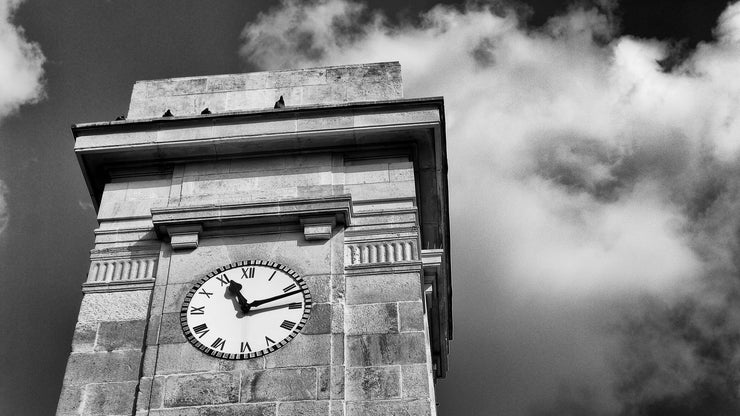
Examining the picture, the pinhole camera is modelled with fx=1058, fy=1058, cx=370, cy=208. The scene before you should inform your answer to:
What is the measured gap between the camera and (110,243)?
758 inches

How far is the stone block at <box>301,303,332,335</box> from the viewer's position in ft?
56.7

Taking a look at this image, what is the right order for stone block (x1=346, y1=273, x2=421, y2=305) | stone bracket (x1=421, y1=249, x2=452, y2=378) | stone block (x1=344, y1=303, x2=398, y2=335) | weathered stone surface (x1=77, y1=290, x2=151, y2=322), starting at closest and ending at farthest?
stone block (x1=344, y1=303, x2=398, y2=335)
stone block (x1=346, y1=273, x2=421, y2=305)
weathered stone surface (x1=77, y1=290, x2=151, y2=322)
stone bracket (x1=421, y1=249, x2=452, y2=378)

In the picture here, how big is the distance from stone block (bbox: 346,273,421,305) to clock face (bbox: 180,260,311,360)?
79cm

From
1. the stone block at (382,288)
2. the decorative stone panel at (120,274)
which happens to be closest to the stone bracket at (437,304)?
the stone block at (382,288)

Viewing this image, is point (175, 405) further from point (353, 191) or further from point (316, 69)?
point (316, 69)

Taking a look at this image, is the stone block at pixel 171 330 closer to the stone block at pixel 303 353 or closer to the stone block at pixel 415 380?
the stone block at pixel 303 353

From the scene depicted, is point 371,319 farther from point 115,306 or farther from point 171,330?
point 115,306

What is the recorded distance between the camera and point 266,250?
61.3ft

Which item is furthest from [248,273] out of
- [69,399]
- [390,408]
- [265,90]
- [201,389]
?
[265,90]

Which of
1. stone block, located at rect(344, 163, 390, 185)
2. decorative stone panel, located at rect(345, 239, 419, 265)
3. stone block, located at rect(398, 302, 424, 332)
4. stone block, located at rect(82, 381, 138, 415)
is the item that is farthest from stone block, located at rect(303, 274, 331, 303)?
stone block, located at rect(82, 381, 138, 415)

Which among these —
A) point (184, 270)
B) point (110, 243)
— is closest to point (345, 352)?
point (184, 270)

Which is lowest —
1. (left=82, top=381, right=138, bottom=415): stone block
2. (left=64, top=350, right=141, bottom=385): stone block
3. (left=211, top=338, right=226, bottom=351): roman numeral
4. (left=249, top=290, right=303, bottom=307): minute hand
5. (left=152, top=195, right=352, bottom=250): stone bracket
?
(left=82, top=381, right=138, bottom=415): stone block

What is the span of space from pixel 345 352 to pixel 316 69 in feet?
24.3

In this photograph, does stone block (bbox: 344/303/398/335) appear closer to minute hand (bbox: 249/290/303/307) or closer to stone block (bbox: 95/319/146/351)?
minute hand (bbox: 249/290/303/307)
